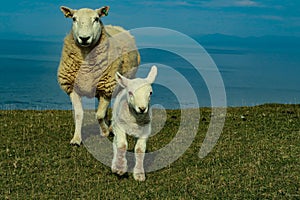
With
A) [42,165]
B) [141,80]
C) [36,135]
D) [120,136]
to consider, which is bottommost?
[36,135]

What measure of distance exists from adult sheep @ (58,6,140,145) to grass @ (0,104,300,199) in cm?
116

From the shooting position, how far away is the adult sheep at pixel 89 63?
11312mm

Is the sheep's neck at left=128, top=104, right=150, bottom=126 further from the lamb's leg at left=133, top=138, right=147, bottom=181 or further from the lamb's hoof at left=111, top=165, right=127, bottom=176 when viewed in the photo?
the lamb's hoof at left=111, top=165, right=127, bottom=176

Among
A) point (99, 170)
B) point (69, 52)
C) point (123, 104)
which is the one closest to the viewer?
point (123, 104)

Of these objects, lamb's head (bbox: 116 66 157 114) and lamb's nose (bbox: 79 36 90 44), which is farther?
lamb's nose (bbox: 79 36 90 44)

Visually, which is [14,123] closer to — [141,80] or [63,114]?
[63,114]

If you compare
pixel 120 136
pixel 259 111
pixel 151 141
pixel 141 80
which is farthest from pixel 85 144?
pixel 259 111

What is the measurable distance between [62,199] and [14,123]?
6458mm

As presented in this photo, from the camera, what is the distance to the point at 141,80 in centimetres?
868

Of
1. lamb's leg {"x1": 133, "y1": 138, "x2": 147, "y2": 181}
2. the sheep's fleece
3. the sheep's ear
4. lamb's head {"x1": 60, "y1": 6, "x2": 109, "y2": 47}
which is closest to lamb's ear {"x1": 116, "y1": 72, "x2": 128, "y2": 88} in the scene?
lamb's leg {"x1": 133, "y1": 138, "x2": 147, "y2": 181}

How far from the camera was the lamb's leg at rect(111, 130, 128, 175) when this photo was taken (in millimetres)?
9102

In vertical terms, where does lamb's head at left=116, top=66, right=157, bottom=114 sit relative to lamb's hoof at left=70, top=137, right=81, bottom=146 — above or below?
above

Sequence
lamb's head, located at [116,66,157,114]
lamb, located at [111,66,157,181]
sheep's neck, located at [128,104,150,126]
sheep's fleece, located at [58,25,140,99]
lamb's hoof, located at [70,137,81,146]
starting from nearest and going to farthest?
lamb's head, located at [116,66,157,114] < lamb, located at [111,66,157,181] < sheep's neck, located at [128,104,150,126] < sheep's fleece, located at [58,25,140,99] < lamb's hoof, located at [70,137,81,146]

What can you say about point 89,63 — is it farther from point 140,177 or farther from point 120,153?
point 140,177
